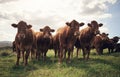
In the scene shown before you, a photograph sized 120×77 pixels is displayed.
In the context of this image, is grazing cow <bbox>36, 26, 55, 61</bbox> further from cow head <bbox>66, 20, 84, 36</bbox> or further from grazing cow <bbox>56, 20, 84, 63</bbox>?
cow head <bbox>66, 20, 84, 36</bbox>

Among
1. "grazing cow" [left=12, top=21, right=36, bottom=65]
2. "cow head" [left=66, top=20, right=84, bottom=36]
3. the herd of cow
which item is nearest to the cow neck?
the herd of cow

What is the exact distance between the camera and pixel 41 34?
76.4 feet

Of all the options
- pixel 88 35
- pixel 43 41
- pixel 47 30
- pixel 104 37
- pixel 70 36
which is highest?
pixel 47 30

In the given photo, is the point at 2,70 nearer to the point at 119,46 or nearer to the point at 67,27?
the point at 67,27

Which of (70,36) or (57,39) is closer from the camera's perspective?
(70,36)

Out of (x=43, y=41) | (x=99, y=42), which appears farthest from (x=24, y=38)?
(x=99, y=42)

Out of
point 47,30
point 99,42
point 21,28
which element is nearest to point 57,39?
point 47,30

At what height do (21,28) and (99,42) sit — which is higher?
(21,28)

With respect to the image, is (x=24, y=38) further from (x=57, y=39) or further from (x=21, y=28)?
(x=57, y=39)

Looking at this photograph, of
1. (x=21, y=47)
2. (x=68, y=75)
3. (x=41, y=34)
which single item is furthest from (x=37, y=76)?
(x=41, y=34)

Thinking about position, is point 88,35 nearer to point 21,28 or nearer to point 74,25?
point 74,25

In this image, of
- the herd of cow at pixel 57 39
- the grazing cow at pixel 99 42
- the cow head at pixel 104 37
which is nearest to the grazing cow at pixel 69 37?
the herd of cow at pixel 57 39

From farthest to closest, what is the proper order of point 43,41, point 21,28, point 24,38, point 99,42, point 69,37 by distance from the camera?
point 99,42, point 43,41, point 69,37, point 21,28, point 24,38

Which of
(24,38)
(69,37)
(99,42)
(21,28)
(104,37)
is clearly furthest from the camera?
(104,37)
